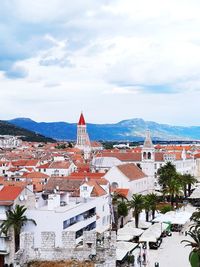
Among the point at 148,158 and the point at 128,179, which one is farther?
the point at 148,158

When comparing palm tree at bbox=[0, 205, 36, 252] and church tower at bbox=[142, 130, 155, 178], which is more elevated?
church tower at bbox=[142, 130, 155, 178]

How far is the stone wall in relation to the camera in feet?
71.3

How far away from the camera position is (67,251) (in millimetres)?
21797

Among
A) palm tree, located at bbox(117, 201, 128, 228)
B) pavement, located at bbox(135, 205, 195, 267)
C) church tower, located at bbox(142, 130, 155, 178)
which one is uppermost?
church tower, located at bbox(142, 130, 155, 178)

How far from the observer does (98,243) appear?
2273 centimetres

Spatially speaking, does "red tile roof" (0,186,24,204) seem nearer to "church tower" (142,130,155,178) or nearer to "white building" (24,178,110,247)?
Answer: "white building" (24,178,110,247)

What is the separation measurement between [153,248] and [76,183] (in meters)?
16.6

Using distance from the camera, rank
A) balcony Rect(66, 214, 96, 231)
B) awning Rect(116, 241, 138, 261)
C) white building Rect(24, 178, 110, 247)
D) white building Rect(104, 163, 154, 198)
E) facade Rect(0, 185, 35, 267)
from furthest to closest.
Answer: white building Rect(104, 163, 154, 198) < balcony Rect(66, 214, 96, 231) < white building Rect(24, 178, 110, 247) < facade Rect(0, 185, 35, 267) < awning Rect(116, 241, 138, 261)

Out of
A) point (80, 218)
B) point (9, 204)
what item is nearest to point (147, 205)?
point (80, 218)

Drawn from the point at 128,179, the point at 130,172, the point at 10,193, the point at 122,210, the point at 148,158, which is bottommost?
the point at 122,210

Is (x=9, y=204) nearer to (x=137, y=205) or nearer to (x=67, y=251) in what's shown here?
(x=137, y=205)

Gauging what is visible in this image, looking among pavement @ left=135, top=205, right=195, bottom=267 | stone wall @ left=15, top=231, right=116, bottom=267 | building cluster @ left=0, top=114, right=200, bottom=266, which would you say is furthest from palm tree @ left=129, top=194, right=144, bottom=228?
stone wall @ left=15, top=231, right=116, bottom=267

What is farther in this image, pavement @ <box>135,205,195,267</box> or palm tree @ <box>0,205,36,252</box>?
pavement @ <box>135,205,195,267</box>

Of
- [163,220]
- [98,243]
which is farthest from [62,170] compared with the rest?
[98,243]
